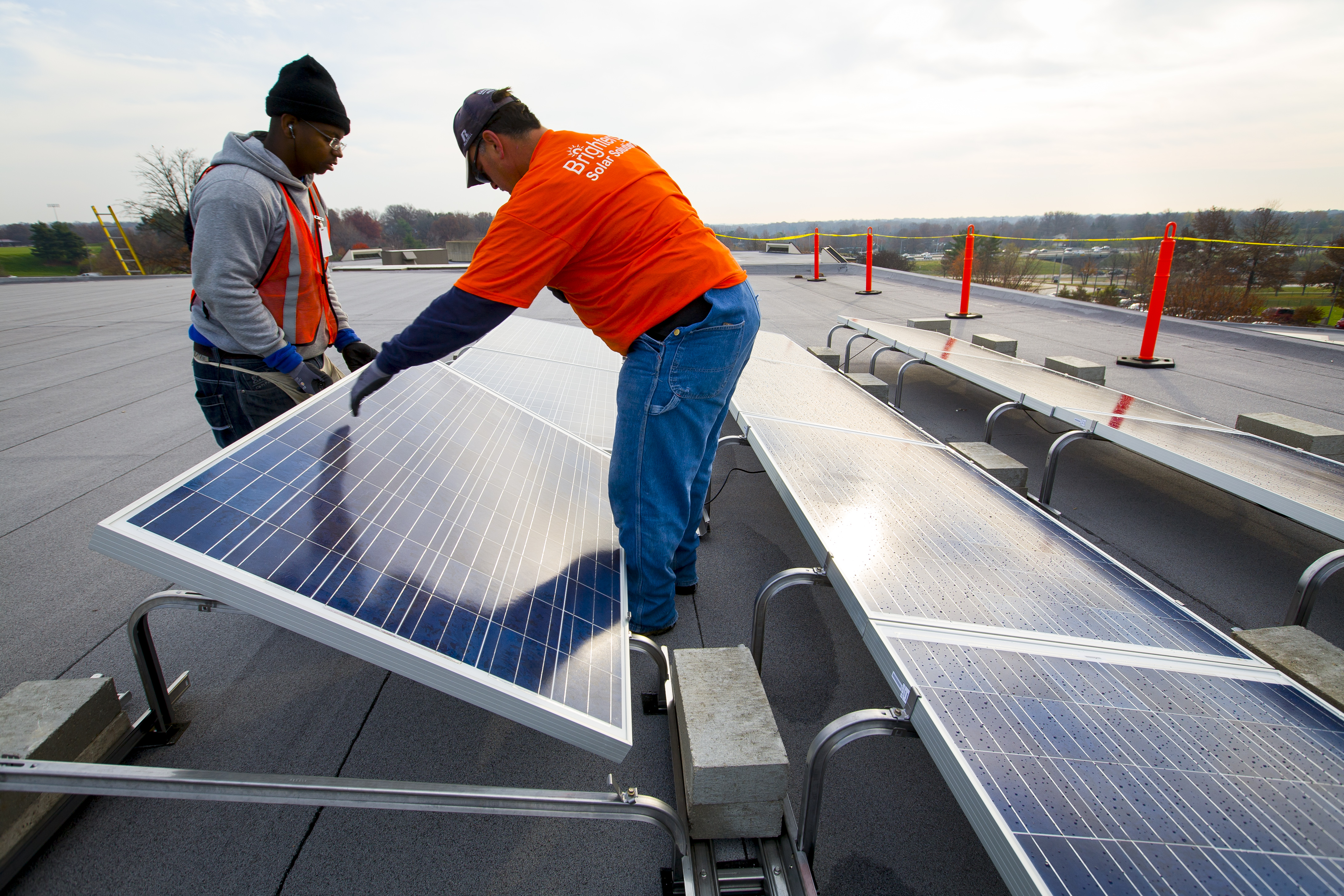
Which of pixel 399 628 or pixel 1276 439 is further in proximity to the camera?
pixel 1276 439

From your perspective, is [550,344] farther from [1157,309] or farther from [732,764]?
[1157,309]

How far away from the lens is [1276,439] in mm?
3688

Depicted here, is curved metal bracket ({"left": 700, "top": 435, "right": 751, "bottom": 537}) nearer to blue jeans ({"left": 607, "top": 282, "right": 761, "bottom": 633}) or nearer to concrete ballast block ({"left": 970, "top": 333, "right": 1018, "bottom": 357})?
blue jeans ({"left": 607, "top": 282, "right": 761, "bottom": 633})

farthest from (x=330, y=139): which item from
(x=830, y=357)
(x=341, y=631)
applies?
(x=830, y=357)

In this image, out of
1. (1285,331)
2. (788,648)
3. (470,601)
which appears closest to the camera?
(470,601)

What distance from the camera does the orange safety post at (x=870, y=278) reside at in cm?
1276

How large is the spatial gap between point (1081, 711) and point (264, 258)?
3004 mm

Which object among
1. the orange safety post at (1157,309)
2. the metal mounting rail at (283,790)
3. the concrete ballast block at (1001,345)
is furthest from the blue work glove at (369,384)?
the orange safety post at (1157,309)

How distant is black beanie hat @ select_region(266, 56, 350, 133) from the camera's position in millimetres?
2311

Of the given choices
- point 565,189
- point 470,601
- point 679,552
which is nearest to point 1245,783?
point 470,601

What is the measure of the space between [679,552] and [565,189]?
1626 mm

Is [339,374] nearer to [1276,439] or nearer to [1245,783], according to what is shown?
[1245,783]

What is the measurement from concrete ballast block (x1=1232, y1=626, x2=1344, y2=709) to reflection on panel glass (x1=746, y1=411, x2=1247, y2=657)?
0.32m

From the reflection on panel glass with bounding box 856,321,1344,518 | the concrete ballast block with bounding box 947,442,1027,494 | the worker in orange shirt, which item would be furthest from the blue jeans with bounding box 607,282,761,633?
the reflection on panel glass with bounding box 856,321,1344,518
